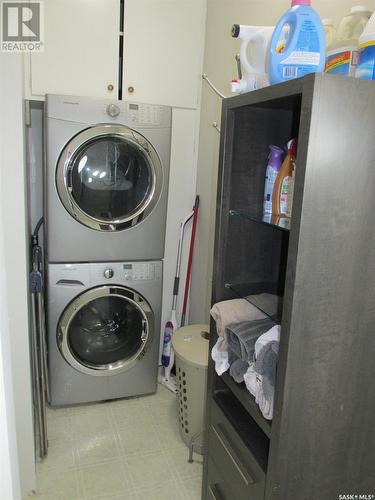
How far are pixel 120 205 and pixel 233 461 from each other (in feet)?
4.66

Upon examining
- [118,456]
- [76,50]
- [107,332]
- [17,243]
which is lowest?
[118,456]

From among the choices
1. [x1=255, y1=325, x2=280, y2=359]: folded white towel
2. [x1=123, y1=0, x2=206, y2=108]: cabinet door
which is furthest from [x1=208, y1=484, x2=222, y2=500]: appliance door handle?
[x1=123, y1=0, x2=206, y2=108]: cabinet door

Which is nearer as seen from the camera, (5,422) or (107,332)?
(5,422)

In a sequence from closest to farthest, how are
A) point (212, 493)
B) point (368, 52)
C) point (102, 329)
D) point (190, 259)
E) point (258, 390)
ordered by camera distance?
point (368, 52), point (258, 390), point (212, 493), point (102, 329), point (190, 259)

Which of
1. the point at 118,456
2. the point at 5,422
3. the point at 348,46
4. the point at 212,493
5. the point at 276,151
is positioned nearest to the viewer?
the point at 5,422

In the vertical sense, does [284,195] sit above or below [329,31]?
below

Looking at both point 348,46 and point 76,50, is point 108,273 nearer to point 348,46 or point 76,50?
point 76,50

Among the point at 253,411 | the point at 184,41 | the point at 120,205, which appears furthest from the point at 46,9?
the point at 253,411

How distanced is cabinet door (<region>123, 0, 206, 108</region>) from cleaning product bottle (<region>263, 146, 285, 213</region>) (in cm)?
138

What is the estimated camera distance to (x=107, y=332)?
7.85ft

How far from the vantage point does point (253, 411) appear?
1154 mm

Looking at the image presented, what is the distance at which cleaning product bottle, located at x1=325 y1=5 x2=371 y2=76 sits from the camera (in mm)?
986

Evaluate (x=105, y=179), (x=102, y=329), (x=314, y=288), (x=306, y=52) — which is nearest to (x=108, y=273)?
(x=102, y=329)

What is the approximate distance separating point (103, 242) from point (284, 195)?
1.27m
